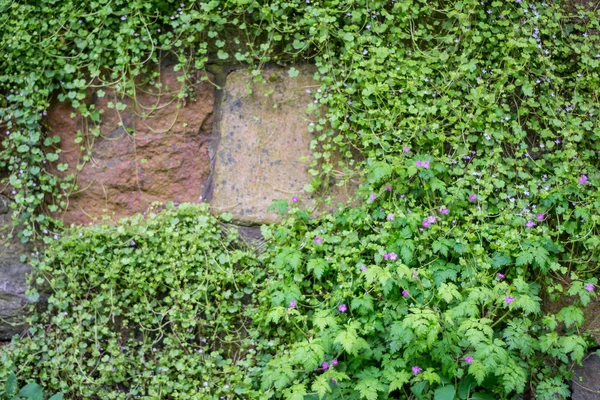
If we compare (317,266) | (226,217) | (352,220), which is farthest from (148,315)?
(352,220)

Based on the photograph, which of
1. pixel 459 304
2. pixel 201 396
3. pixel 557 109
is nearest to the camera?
pixel 459 304

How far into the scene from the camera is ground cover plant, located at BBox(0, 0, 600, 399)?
10.4 feet

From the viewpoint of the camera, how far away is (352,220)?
3373mm

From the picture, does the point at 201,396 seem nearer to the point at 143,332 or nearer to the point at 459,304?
the point at 143,332

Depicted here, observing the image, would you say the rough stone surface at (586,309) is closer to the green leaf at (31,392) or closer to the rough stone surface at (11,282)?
the green leaf at (31,392)

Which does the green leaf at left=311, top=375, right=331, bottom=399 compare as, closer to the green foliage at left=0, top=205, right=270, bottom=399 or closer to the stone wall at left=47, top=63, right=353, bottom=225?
the green foliage at left=0, top=205, right=270, bottom=399

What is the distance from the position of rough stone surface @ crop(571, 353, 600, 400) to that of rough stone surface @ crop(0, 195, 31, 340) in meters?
2.65

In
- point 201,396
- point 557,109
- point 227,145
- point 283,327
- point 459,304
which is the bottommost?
point 201,396

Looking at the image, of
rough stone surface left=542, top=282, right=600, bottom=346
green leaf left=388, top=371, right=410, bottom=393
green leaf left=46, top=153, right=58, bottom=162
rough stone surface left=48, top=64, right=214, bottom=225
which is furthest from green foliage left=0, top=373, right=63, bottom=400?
rough stone surface left=542, top=282, right=600, bottom=346

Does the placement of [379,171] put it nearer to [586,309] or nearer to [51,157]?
[586,309]

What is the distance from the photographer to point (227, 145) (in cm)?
362

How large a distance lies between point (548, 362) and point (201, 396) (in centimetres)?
160

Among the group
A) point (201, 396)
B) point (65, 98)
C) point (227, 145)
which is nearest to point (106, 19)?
point (65, 98)

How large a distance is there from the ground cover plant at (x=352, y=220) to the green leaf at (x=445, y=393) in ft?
0.17
